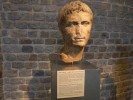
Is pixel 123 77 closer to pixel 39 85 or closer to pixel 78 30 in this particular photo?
pixel 39 85

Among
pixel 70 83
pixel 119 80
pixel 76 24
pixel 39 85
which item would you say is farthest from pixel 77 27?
pixel 119 80

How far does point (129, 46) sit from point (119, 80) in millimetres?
531

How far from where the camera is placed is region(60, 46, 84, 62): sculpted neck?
1571mm

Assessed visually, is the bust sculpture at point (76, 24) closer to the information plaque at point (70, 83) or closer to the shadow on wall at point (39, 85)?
the information plaque at point (70, 83)

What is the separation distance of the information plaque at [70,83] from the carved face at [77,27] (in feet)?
0.84

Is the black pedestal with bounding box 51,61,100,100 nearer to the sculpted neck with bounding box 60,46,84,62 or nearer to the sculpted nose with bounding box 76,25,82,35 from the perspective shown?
the sculpted neck with bounding box 60,46,84,62

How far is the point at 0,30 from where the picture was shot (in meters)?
2.11

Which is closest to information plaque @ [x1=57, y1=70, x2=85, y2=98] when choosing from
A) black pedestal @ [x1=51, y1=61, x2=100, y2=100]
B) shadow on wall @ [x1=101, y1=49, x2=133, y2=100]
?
black pedestal @ [x1=51, y1=61, x2=100, y2=100]

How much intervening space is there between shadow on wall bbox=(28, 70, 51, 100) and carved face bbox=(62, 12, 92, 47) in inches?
37.2

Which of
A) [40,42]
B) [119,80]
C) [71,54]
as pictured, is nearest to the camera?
[71,54]

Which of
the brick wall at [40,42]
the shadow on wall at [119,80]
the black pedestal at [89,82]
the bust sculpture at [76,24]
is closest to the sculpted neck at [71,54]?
the bust sculpture at [76,24]

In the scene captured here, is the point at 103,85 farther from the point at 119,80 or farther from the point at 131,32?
the point at 131,32

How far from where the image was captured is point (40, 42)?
86.9 inches

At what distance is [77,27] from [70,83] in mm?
458
